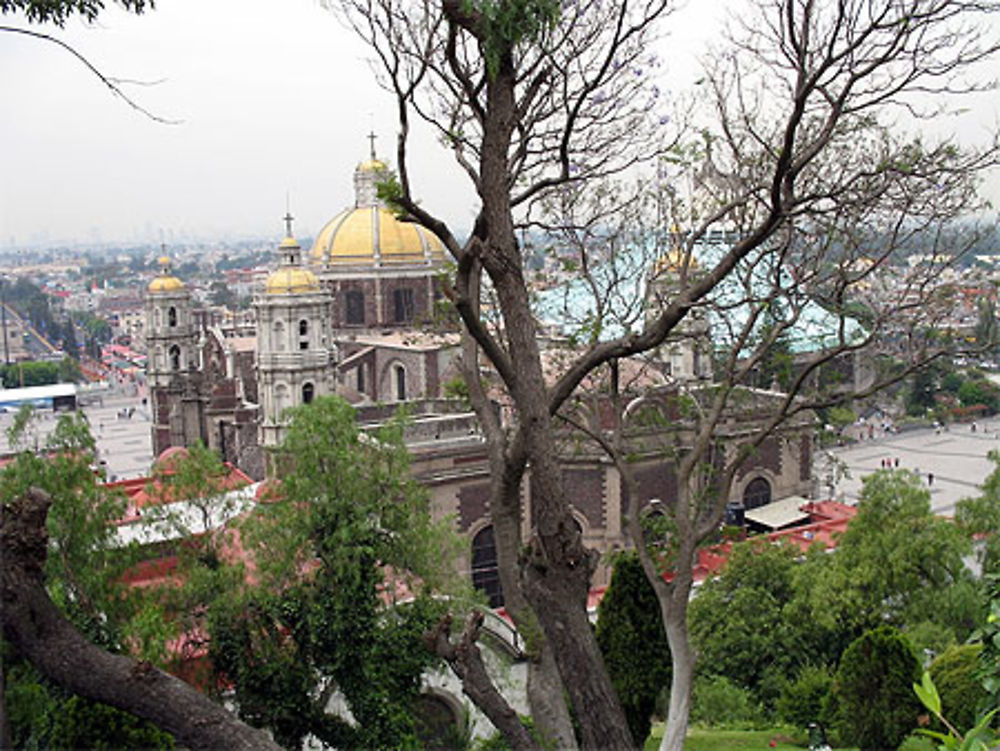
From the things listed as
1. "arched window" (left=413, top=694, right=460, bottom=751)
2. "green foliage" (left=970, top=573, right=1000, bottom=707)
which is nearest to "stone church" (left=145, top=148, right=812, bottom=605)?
"arched window" (left=413, top=694, right=460, bottom=751)

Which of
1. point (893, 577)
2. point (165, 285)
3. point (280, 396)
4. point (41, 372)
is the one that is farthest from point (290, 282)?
point (41, 372)

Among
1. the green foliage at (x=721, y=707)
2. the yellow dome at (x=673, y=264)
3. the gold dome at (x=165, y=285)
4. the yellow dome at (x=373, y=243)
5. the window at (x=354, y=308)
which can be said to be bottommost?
the green foliage at (x=721, y=707)

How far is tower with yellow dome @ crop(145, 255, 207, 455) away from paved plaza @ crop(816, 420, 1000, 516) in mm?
16522

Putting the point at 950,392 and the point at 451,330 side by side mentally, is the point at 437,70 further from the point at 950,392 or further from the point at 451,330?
the point at 950,392

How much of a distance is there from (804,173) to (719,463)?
37.4 feet

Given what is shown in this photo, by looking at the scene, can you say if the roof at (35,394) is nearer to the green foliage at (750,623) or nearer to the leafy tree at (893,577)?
the green foliage at (750,623)

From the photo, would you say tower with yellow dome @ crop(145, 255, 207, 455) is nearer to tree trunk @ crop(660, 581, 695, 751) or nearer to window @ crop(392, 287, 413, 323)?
window @ crop(392, 287, 413, 323)

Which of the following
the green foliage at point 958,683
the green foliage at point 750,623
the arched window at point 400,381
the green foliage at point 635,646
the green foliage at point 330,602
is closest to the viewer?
the green foliage at point 330,602

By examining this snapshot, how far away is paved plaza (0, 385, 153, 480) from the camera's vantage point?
3609cm

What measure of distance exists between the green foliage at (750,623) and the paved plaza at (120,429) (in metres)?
19.5

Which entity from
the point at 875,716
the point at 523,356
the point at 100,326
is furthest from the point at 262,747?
the point at 100,326

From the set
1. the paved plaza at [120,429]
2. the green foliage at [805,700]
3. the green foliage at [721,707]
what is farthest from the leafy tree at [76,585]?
the paved plaza at [120,429]

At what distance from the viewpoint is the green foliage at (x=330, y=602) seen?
8.36m

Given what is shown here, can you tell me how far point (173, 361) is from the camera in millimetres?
27422
